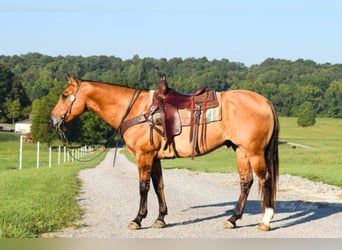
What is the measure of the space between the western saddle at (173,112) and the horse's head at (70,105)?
805 mm

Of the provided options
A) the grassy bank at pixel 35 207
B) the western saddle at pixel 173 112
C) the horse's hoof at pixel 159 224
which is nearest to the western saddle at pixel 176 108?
the western saddle at pixel 173 112

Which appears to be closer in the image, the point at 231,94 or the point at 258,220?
the point at 231,94

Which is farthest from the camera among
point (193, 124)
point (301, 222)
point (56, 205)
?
point (56, 205)

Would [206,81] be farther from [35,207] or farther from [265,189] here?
[265,189]

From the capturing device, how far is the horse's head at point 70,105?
391 inches

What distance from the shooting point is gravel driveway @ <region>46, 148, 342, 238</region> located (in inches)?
357

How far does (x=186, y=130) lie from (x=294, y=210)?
13.0 ft

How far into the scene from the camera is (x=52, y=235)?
8203 millimetres

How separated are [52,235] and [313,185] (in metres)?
12.7

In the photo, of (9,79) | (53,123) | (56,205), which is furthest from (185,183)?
(9,79)

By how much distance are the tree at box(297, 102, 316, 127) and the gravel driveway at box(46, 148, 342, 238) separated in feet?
366

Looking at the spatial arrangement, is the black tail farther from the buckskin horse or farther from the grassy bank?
the grassy bank

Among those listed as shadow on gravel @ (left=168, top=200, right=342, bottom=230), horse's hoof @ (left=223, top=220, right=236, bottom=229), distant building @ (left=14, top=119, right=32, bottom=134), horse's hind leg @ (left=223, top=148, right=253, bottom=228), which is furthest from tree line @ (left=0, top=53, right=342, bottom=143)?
horse's hoof @ (left=223, top=220, right=236, bottom=229)

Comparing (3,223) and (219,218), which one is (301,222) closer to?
(219,218)
